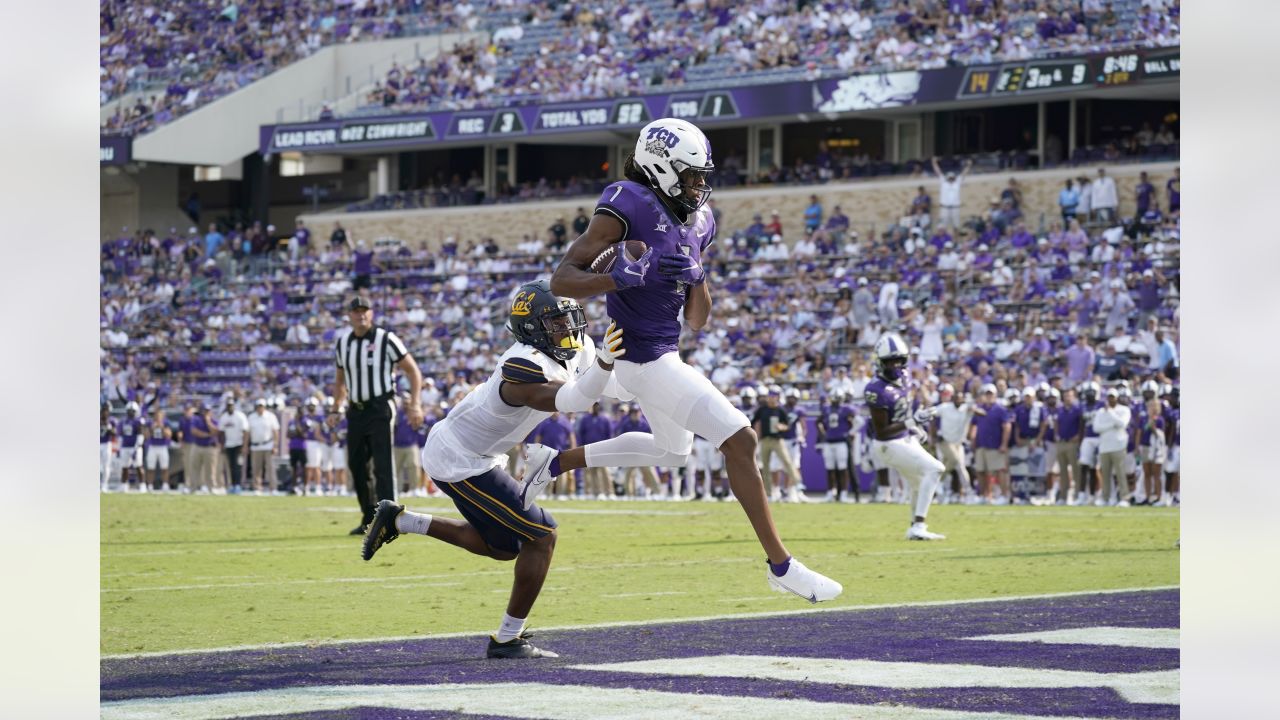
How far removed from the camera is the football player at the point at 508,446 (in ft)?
22.4

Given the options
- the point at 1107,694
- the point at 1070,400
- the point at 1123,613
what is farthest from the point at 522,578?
the point at 1070,400

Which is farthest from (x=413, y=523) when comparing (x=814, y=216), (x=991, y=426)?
(x=814, y=216)

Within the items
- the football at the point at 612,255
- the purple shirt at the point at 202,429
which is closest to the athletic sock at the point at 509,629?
the football at the point at 612,255

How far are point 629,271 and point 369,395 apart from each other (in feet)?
23.0

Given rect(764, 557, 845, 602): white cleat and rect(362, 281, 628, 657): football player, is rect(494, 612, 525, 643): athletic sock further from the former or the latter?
rect(764, 557, 845, 602): white cleat

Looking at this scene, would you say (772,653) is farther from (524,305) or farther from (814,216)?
(814,216)

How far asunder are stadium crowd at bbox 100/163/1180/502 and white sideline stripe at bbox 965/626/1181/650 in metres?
11.8

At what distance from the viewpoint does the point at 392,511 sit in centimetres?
729

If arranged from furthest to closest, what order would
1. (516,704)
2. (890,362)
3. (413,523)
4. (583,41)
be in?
(583,41) < (890,362) < (413,523) < (516,704)

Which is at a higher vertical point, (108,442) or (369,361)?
(369,361)

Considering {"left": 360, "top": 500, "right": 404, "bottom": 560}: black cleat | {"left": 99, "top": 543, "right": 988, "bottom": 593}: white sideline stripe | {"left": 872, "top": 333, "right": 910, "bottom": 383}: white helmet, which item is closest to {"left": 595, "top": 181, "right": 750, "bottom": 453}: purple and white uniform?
{"left": 360, "top": 500, "right": 404, "bottom": 560}: black cleat

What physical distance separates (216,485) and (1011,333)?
12.2 metres

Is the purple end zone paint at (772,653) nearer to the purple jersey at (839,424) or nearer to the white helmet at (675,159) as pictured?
the white helmet at (675,159)

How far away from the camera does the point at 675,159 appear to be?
645cm
